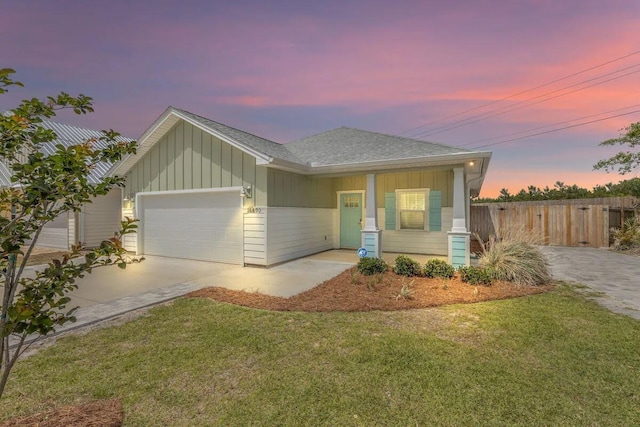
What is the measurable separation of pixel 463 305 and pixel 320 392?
11.7 ft

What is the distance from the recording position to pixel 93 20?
7.11 metres

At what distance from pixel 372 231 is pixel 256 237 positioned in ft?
11.0

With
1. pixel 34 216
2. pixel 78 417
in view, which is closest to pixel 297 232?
pixel 78 417

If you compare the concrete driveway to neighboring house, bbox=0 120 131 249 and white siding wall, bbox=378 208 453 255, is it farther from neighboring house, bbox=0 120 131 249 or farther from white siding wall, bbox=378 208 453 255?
neighboring house, bbox=0 120 131 249

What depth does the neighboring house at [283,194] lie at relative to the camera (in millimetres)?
8305

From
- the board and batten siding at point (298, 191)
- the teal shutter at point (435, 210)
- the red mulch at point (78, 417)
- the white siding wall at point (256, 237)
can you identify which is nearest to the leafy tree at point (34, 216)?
the red mulch at point (78, 417)

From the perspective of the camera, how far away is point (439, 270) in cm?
704

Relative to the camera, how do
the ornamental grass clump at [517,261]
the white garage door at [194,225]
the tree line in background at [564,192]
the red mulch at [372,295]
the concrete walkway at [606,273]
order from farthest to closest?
1. the tree line in background at [564,192]
2. the white garage door at [194,225]
3. the ornamental grass clump at [517,261]
4. the concrete walkway at [606,273]
5. the red mulch at [372,295]

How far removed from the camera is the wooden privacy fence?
12.5 meters

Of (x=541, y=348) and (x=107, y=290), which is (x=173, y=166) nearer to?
(x=107, y=290)

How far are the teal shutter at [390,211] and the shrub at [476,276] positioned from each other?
14.7 feet

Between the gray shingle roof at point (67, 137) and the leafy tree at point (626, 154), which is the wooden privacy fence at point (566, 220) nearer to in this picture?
the leafy tree at point (626, 154)

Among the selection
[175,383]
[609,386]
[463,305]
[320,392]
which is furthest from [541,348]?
[175,383]

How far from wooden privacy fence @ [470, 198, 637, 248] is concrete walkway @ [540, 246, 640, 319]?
1.06m
